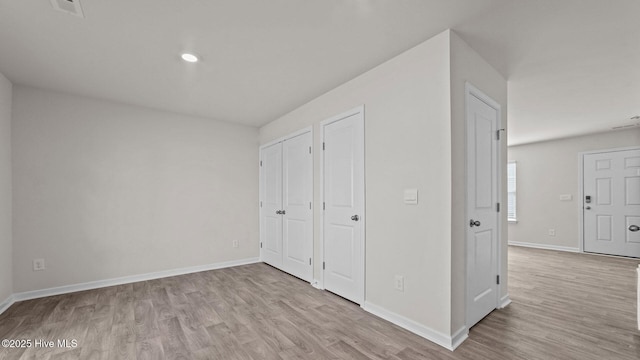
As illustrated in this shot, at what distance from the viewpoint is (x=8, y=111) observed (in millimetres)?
3027

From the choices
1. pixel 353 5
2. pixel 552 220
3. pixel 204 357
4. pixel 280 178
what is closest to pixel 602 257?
pixel 552 220

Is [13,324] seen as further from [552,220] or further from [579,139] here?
[579,139]

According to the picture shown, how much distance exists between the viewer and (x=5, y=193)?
291 cm

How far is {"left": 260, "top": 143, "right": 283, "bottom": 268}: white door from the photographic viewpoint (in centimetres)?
439

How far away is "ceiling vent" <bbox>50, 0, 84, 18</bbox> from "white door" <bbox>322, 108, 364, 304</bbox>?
2342mm

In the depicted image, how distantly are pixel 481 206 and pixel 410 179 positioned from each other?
0.77 meters

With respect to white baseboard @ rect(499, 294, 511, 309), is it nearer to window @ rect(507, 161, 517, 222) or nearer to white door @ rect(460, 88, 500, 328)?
white door @ rect(460, 88, 500, 328)

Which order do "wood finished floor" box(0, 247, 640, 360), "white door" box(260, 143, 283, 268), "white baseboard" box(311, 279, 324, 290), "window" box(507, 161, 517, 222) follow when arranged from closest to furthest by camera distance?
1. "wood finished floor" box(0, 247, 640, 360)
2. "white baseboard" box(311, 279, 324, 290)
3. "white door" box(260, 143, 283, 268)
4. "window" box(507, 161, 517, 222)

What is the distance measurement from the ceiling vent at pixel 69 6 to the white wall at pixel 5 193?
1.85m

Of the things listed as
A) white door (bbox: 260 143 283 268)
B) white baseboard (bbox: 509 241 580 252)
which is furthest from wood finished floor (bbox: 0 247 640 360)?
white baseboard (bbox: 509 241 580 252)

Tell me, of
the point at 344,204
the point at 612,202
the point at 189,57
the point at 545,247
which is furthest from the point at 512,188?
the point at 189,57

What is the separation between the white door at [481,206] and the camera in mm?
2334

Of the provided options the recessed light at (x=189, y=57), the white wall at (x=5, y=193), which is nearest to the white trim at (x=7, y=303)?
the white wall at (x=5, y=193)

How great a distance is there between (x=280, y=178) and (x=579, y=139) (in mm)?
6269
